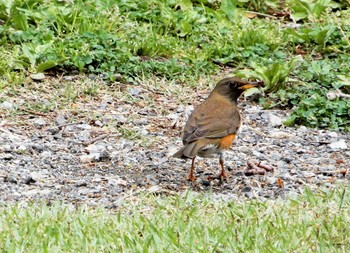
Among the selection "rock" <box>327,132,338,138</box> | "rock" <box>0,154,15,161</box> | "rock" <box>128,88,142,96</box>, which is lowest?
"rock" <box>128,88,142,96</box>

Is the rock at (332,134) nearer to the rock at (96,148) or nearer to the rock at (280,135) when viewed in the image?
the rock at (280,135)

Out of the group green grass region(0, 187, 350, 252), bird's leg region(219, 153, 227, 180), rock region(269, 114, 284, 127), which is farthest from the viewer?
rock region(269, 114, 284, 127)

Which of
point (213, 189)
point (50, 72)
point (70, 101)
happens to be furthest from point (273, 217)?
point (50, 72)

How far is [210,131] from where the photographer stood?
316 inches

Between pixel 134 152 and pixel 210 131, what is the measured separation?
0.96 m

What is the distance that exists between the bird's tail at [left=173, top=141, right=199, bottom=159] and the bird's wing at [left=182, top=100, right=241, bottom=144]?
49mm

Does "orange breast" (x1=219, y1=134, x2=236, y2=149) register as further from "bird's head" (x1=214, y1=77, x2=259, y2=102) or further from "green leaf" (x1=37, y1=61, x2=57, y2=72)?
"green leaf" (x1=37, y1=61, x2=57, y2=72)

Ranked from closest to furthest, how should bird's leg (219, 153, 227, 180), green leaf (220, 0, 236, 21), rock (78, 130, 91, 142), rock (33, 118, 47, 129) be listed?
bird's leg (219, 153, 227, 180), rock (78, 130, 91, 142), rock (33, 118, 47, 129), green leaf (220, 0, 236, 21)

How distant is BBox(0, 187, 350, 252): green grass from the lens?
5984mm

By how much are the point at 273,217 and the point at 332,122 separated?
10.0 feet

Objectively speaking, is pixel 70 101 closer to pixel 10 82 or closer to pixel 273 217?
pixel 10 82

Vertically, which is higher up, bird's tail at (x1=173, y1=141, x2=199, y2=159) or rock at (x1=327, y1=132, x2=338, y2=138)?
bird's tail at (x1=173, y1=141, x2=199, y2=159)

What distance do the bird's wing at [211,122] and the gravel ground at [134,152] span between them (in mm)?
390

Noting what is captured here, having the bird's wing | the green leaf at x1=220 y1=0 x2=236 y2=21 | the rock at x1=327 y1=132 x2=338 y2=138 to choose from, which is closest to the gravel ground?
the rock at x1=327 y1=132 x2=338 y2=138
